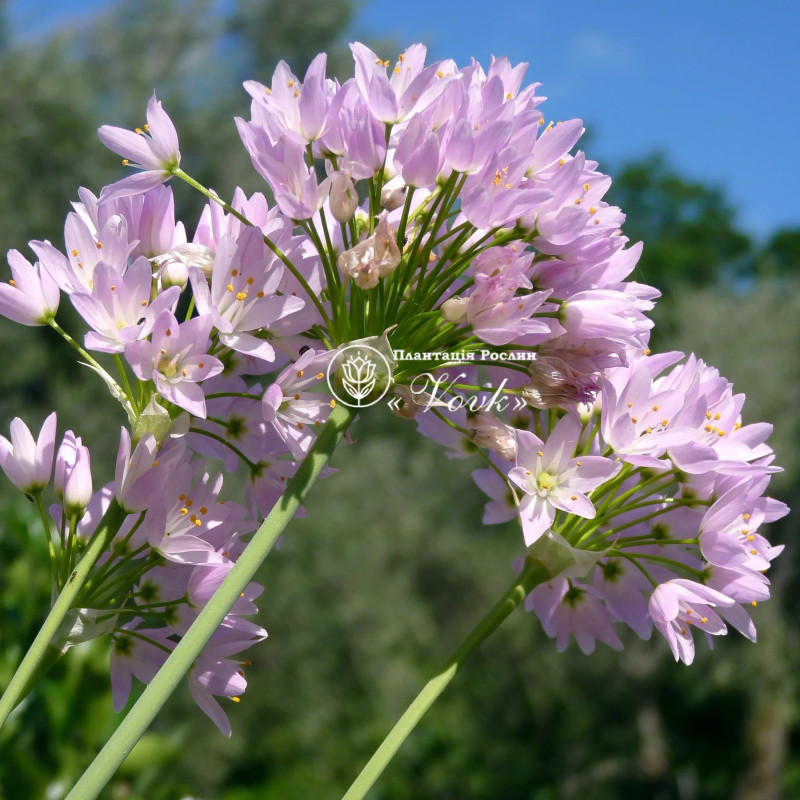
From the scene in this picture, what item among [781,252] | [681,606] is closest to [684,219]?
[781,252]

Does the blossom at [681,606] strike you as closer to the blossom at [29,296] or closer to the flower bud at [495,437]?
the flower bud at [495,437]

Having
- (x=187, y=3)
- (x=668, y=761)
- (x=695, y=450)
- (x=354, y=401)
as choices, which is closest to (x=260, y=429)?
(x=354, y=401)

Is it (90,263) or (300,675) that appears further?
(300,675)

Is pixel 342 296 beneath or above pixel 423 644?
above

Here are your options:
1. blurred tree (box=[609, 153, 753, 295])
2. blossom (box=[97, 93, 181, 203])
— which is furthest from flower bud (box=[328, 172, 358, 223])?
blurred tree (box=[609, 153, 753, 295])

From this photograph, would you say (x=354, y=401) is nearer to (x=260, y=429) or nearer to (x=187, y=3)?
(x=260, y=429)

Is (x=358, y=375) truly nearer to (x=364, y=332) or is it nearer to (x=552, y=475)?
(x=364, y=332)

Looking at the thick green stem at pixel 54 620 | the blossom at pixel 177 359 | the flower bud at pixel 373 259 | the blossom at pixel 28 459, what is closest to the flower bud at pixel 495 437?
the flower bud at pixel 373 259
